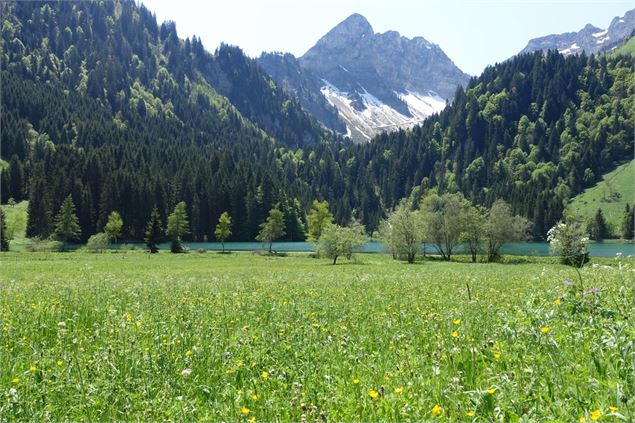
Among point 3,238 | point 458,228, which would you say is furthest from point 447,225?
point 3,238

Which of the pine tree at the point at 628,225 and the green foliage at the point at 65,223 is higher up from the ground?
the pine tree at the point at 628,225

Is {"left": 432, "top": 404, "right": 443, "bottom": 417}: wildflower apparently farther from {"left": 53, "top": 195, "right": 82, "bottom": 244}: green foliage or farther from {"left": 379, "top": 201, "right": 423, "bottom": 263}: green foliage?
{"left": 53, "top": 195, "right": 82, "bottom": 244}: green foliage

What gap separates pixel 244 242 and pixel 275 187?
29.7m

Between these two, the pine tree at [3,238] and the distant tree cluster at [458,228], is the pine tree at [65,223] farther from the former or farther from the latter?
the distant tree cluster at [458,228]

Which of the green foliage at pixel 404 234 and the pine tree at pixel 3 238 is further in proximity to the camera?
the pine tree at pixel 3 238

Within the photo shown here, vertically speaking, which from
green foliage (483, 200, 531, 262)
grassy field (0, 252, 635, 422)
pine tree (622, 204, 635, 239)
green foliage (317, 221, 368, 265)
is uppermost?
pine tree (622, 204, 635, 239)

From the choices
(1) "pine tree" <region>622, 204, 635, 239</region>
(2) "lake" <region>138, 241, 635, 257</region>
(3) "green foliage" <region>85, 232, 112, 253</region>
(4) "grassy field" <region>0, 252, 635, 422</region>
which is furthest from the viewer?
(1) "pine tree" <region>622, 204, 635, 239</region>

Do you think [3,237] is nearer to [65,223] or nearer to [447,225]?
[65,223]

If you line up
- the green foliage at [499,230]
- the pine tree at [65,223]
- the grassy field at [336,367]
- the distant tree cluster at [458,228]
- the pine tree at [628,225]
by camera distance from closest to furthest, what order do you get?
the grassy field at [336,367], the distant tree cluster at [458,228], the green foliage at [499,230], the pine tree at [65,223], the pine tree at [628,225]

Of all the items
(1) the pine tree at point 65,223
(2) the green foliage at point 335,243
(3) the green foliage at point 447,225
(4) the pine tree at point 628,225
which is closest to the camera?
(2) the green foliage at point 335,243

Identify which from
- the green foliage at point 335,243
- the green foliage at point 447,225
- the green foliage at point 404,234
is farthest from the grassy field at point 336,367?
the green foliage at point 447,225

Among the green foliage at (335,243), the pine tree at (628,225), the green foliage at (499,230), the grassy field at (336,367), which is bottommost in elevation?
the grassy field at (336,367)

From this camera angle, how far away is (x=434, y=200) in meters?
113

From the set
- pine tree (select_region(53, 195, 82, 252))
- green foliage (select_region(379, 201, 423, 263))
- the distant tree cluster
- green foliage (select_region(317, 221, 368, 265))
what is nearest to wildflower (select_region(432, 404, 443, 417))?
green foliage (select_region(317, 221, 368, 265))
